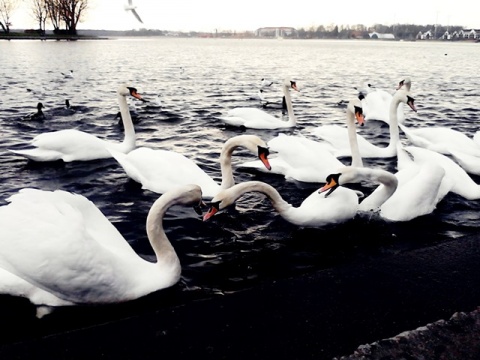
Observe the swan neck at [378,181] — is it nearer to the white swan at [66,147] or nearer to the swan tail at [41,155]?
the white swan at [66,147]

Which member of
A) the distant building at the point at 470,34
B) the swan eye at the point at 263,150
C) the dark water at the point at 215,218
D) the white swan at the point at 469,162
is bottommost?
the dark water at the point at 215,218

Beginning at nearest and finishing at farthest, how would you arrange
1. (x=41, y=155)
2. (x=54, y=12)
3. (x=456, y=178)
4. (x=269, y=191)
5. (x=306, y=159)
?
(x=269, y=191)
(x=456, y=178)
(x=306, y=159)
(x=41, y=155)
(x=54, y=12)

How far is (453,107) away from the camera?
15977 millimetres

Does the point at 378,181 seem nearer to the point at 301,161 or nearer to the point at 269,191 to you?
the point at 269,191

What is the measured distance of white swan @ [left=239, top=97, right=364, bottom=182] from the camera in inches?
283

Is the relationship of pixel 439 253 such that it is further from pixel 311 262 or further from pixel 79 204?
pixel 79 204

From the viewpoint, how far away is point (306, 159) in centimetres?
726

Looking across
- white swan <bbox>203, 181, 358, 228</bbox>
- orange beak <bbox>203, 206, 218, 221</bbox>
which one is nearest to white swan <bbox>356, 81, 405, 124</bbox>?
white swan <bbox>203, 181, 358, 228</bbox>

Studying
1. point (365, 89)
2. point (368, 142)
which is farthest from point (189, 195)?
point (365, 89)

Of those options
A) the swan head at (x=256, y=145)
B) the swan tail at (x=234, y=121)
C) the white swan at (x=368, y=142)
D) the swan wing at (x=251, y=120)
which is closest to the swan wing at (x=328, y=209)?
the swan head at (x=256, y=145)

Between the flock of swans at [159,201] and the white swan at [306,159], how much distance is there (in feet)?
0.05

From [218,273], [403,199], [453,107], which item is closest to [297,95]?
[453,107]

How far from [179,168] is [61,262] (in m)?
3.23

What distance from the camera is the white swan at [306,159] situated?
23.6 feet
